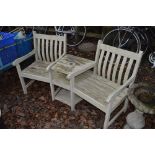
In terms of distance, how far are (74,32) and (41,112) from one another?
3.11 metres

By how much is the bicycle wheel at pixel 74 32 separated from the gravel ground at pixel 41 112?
2237mm

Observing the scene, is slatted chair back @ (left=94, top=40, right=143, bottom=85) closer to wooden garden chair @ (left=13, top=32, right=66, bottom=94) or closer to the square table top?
the square table top

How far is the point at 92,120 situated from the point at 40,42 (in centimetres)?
200

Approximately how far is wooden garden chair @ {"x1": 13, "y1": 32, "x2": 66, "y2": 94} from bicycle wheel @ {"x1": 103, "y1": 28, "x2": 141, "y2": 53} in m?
1.83

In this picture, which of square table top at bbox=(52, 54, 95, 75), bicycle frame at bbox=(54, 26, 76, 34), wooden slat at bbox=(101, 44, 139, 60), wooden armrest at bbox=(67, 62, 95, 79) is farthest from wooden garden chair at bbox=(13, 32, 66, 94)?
bicycle frame at bbox=(54, 26, 76, 34)

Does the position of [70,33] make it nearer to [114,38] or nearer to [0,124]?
[114,38]

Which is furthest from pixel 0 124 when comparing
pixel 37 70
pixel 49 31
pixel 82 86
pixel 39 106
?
pixel 49 31

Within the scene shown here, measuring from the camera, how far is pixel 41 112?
366 centimetres

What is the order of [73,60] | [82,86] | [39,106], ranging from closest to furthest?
[82,86] → [73,60] → [39,106]

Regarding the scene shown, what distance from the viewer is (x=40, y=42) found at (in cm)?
412

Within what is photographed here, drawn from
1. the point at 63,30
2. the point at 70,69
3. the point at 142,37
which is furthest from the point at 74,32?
the point at 70,69

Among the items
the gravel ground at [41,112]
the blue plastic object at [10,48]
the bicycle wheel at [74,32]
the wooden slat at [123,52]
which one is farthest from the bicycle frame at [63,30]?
the wooden slat at [123,52]

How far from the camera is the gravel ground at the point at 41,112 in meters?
3.41

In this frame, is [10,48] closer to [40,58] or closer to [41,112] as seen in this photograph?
[40,58]
